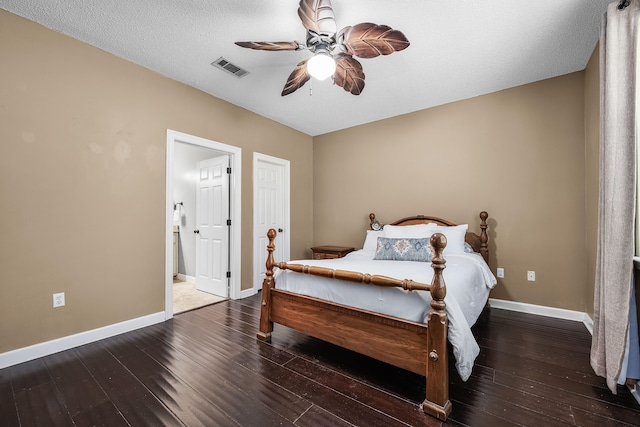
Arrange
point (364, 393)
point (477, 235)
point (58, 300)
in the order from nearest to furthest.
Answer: point (364, 393) < point (58, 300) < point (477, 235)

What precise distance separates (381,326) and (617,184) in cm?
168

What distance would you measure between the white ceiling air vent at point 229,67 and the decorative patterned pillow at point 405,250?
2.43m

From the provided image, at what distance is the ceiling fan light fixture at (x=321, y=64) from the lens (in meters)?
1.91

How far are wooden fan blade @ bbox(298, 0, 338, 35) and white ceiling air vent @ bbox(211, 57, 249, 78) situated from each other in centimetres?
127

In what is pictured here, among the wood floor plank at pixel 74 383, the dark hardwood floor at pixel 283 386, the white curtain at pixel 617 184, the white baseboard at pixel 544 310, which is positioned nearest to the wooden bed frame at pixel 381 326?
the dark hardwood floor at pixel 283 386

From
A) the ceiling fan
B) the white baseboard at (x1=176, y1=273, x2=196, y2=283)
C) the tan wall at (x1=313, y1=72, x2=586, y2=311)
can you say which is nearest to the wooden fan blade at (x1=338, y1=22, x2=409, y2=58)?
the ceiling fan

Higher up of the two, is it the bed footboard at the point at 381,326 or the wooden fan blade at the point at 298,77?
the wooden fan blade at the point at 298,77

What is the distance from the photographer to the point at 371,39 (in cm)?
186

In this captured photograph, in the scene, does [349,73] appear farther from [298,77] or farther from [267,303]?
[267,303]

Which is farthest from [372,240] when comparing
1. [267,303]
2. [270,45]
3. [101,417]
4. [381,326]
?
[101,417]

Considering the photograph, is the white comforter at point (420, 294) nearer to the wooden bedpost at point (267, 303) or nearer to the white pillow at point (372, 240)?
the wooden bedpost at point (267, 303)

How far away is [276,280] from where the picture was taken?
99.1 inches

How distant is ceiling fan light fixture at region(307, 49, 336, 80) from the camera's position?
1.91 meters

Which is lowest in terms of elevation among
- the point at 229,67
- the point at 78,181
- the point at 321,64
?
the point at 78,181
